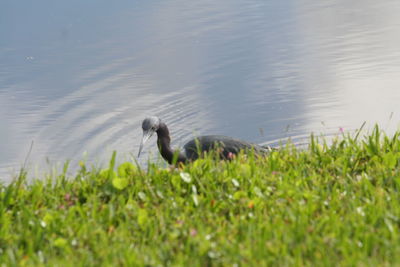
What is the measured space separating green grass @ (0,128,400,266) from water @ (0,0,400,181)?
2.07 meters

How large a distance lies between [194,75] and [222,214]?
7.22 meters

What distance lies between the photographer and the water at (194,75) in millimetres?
9133

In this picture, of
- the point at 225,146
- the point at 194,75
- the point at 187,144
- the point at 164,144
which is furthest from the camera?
the point at 194,75

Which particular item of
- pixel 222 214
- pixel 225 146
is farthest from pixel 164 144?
pixel 222 214

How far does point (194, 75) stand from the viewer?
11352mm

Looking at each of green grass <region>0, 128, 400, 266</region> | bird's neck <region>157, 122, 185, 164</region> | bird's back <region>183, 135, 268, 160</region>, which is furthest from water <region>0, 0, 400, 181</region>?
green grass <region>0, 128, 400, 266</region>

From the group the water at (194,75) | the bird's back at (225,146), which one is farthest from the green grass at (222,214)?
the water at (194,75)

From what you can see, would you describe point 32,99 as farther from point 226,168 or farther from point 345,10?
point 345,10

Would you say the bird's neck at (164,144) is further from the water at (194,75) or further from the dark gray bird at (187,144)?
the water at (194,75)

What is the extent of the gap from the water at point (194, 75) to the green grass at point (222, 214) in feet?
6.79

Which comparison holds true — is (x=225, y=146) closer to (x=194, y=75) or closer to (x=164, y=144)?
(x=164, y=144)

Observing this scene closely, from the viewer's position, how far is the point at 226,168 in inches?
191

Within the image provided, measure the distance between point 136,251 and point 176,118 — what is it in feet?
19.3

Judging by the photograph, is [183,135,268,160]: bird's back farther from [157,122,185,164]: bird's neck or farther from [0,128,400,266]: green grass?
[0,128,400,266]: green grass
